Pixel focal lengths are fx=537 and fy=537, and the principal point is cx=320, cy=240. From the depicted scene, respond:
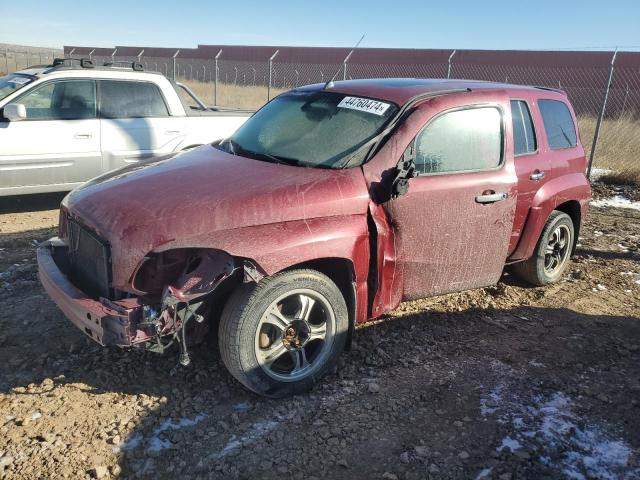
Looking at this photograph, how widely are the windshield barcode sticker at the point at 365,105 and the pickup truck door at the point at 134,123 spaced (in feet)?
13.1

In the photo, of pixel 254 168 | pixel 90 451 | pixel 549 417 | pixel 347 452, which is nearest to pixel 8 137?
pixel 254 168

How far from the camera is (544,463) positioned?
2.76m

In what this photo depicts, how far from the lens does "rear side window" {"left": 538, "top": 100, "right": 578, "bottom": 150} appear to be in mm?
4660

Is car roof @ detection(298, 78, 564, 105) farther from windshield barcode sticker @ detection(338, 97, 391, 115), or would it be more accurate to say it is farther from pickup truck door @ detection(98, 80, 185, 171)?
pickup truck door @ detection(98, 80, 185, 171)

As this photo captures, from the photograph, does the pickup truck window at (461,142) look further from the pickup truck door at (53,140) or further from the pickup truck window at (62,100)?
the pickup truck window at (62,100)

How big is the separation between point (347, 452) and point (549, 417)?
125 centimetres

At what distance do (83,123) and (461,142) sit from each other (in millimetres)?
4927

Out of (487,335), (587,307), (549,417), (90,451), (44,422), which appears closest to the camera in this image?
(90,451)

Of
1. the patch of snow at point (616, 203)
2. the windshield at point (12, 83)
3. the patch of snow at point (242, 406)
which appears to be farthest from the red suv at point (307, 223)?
the patch of snow at point (616, 203)

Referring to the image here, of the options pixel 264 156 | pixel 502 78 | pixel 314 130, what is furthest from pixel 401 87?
pixel 502 78

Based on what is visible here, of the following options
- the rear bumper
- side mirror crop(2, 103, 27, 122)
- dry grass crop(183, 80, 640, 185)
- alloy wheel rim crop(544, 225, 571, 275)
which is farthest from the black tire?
dry grass crop(183, 80, 640, 185)

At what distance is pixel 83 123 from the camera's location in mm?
6680

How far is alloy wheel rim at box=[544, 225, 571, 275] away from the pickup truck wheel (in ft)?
8.59

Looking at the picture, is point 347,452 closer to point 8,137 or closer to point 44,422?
point 44,422
